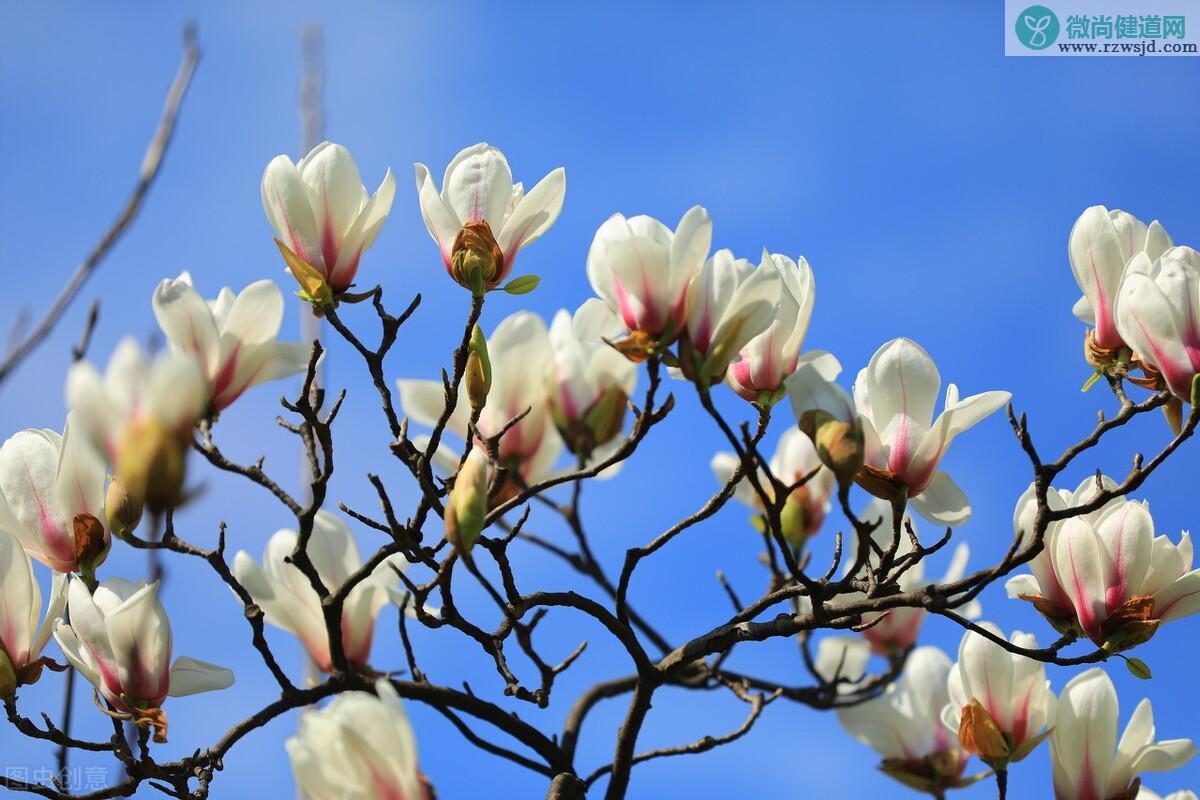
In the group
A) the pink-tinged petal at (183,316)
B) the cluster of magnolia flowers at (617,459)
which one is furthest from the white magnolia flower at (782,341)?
the pink-tinged petal at (183,316)

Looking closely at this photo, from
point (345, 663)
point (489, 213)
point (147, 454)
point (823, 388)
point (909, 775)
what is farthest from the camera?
point (909, 775)

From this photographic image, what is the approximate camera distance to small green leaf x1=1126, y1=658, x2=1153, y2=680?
50.0 inches

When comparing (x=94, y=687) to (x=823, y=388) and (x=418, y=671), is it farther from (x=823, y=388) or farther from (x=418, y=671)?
→ (x=823, y=388)

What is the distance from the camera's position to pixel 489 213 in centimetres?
137

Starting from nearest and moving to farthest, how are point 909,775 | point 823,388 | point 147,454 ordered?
1. point 147,454
2. point 823,388
3. point 909,775

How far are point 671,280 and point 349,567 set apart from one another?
0.56 meters

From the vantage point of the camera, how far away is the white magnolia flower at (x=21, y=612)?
4.36 feet

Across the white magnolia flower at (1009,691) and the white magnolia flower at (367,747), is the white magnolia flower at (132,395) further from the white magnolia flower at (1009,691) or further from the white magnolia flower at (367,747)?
the white magnolia flower at (1009,691)

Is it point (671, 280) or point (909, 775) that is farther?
point (909, 775)

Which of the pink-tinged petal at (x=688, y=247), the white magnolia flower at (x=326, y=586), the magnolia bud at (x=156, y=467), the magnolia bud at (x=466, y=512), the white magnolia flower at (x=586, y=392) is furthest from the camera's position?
the white magnolia flower at (x=586, y=392)

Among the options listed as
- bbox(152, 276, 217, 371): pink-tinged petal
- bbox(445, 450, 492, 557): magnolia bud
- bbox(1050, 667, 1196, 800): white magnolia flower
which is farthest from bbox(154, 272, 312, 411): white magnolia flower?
bbox(1050, 667, 1196, 800): white magnolia flower

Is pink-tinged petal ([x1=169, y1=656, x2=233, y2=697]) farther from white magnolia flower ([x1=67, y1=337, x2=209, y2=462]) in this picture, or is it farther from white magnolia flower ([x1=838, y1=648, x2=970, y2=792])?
white magnolia flower ([x1=838, y1=648, x2=970, y2=792])

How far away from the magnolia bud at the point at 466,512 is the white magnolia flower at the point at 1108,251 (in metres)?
0.76

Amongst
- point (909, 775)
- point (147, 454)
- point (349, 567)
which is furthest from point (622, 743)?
point (147, 454)
